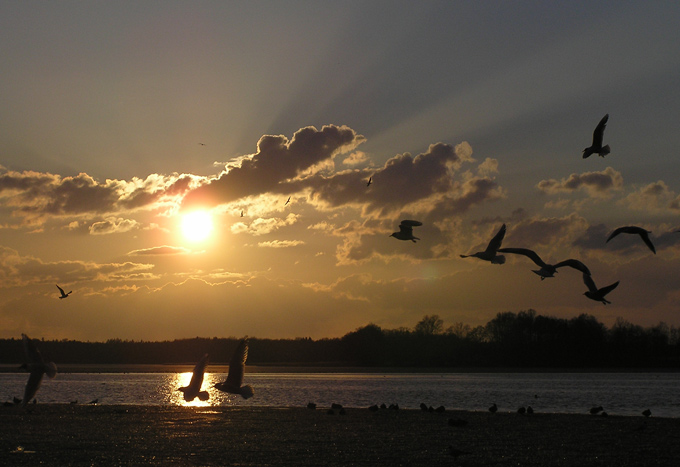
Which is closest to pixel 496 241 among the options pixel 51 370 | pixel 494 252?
pixel 494 252

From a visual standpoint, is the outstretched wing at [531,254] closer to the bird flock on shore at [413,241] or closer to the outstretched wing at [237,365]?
the bird flock on shore at [413,241]

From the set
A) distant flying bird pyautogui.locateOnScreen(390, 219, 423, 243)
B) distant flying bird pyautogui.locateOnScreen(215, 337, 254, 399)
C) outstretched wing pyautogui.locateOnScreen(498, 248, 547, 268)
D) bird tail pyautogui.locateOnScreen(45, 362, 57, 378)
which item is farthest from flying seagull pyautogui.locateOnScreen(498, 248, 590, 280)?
bird tail pyautogui.locateOnScreen(45, 362, 57, 378)

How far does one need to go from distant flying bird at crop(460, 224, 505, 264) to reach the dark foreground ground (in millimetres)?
10296

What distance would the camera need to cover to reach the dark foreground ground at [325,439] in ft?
82.7

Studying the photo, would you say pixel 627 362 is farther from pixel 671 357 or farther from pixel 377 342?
pixel 377 342

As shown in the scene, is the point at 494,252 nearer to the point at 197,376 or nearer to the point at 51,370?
the point at 197,376

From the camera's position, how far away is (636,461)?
2520 centimetres

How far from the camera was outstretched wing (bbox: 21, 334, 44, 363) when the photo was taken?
13.3 meters

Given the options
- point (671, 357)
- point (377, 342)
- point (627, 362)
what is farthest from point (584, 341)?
point (377, 342)

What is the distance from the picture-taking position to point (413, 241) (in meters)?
18.6

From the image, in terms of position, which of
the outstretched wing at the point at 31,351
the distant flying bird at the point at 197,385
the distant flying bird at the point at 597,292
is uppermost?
the distant flying bird at the point at 597,292

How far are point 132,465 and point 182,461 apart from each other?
1737 mm

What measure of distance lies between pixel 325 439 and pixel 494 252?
653 inches

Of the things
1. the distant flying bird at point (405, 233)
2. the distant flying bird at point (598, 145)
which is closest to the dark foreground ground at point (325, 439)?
the distant flying bird at point (405, 233)
